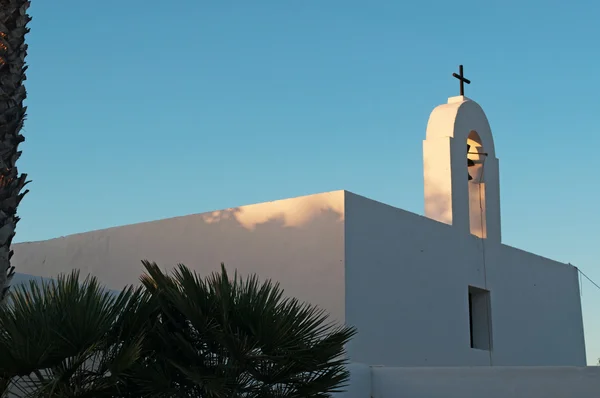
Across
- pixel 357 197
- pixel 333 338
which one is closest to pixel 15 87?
pixel 333 338

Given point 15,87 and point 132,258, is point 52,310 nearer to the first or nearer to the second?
point 15,87

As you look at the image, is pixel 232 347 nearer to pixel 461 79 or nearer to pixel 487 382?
pixel 487 382

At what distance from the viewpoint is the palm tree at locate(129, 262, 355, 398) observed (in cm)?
635

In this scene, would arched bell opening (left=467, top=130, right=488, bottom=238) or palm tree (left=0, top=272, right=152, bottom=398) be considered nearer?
palm tree (left=0, top=272, right=152, bottom=398)

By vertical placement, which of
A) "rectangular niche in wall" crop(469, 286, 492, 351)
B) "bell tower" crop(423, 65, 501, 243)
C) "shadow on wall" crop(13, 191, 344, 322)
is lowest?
"rectangular niche in wall" crop(469, 286, 492, 351)

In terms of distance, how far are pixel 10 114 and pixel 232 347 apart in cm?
262

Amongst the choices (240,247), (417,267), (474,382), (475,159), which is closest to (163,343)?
(474,382)

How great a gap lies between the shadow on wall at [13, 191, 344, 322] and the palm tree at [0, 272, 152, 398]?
17.8ft

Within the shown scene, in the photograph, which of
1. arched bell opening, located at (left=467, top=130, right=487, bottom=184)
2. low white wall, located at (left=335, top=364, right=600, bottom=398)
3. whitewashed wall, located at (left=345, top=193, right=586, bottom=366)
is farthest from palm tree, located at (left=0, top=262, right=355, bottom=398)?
arched bell opening, located at (left=467, top=130, right=487, bottom=184)

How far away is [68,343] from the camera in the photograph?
19.4ft

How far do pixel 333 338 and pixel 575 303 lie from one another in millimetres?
11586

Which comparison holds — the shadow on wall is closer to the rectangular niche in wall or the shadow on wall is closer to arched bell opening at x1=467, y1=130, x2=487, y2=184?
the rectangular niche in wall

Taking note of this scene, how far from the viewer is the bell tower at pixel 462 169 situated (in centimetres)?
1370

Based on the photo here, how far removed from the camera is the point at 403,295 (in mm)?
12312
